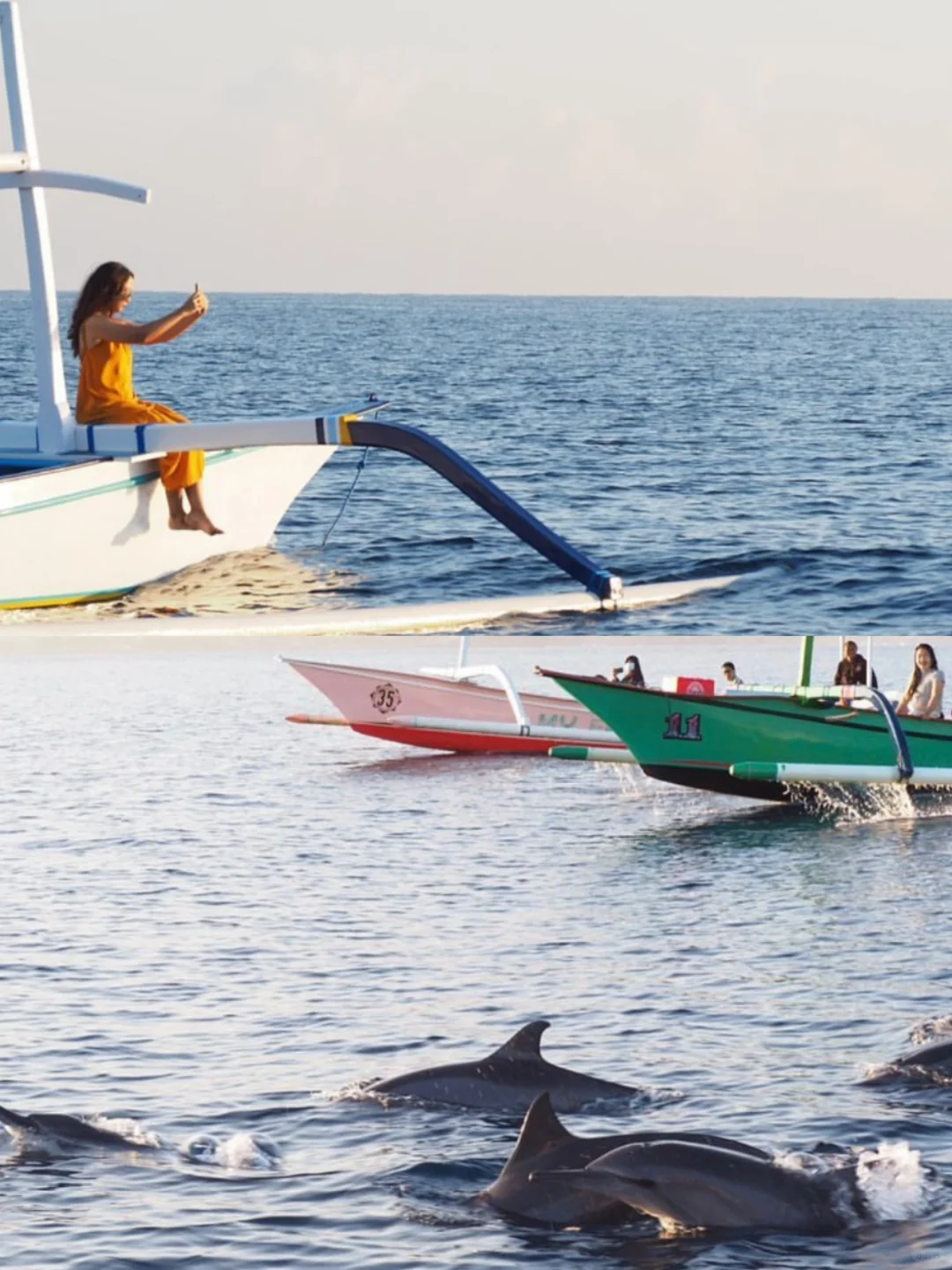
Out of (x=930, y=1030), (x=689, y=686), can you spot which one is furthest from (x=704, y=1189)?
(x=689, y=686)

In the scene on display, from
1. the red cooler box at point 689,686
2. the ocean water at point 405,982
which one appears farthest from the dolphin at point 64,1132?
the red cooler box at point 689,686

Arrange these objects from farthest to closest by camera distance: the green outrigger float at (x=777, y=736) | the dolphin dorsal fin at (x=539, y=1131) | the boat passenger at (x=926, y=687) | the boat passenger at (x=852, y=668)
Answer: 1. the boat passenger at (x=852, y=668)
2. the boat passenger at (x=926, y=687)
3. the green outrigger float at (x=777, y=736)
4. the dolphin dorsal fin at (x=539, y=1131)

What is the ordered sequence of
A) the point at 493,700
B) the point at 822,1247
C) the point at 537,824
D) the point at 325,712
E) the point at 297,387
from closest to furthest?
1. the point at 822,1247
2. the point at 537,824
3. the point at 493,700
4. the point at 325,712
5. the point at 297,387

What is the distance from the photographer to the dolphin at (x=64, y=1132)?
11.4 m

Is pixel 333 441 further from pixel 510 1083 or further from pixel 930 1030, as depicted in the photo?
pixel 510 1083

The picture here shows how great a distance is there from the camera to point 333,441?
29.7 m

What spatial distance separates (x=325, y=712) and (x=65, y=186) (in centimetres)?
752

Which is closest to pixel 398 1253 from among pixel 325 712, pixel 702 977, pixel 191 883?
pixel 702 977

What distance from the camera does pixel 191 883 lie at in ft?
59.7

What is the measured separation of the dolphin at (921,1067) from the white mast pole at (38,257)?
19396 millimetres

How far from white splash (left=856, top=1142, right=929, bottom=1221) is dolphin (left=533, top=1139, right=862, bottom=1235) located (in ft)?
0.52

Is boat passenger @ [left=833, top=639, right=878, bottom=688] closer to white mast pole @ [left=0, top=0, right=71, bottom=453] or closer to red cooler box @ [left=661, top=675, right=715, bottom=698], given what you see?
red cooler box @ [left=661, top=675, right=715, bottom=698]

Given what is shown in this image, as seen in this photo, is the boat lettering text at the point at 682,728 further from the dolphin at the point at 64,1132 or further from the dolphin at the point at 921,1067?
the dolphin at the point at 64,1132

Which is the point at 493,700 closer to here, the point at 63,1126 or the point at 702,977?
the point at 702,977
